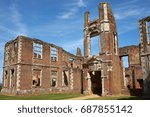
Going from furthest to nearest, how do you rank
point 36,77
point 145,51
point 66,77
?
point 66,77 → point 36,77 → point 145,51

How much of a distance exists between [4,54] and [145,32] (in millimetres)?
19046

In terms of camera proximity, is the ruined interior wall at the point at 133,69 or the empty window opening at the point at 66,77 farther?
the empty window opening at the point at 66,77

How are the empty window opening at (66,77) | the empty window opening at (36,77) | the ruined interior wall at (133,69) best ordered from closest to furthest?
the empty window opening at (36,77), the ruined interior wall at (133,69), the empty window opening at (66,77)

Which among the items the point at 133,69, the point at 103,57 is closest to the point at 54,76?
the point at 103,57

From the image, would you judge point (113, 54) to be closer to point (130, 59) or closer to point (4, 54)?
point (130, 59)

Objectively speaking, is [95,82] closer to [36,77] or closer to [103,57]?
[103,57]

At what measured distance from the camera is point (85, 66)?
21.5 metres

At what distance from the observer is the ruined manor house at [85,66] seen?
18.8 metres

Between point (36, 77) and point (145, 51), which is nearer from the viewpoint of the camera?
point (145, 51)

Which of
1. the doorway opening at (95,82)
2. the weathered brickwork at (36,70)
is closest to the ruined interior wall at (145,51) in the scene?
the doorway opening at (95,82)

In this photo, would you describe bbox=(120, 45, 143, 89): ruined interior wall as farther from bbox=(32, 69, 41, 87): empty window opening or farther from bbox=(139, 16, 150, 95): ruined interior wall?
bbox=(32, 69, 41, 87): empty window opening

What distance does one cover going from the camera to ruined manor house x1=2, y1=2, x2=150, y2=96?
18.8 metres

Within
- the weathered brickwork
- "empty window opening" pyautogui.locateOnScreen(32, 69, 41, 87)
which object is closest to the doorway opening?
the weathered brickwork

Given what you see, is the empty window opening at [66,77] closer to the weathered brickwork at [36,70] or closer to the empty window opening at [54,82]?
the weathered brickwork at [36,70]
